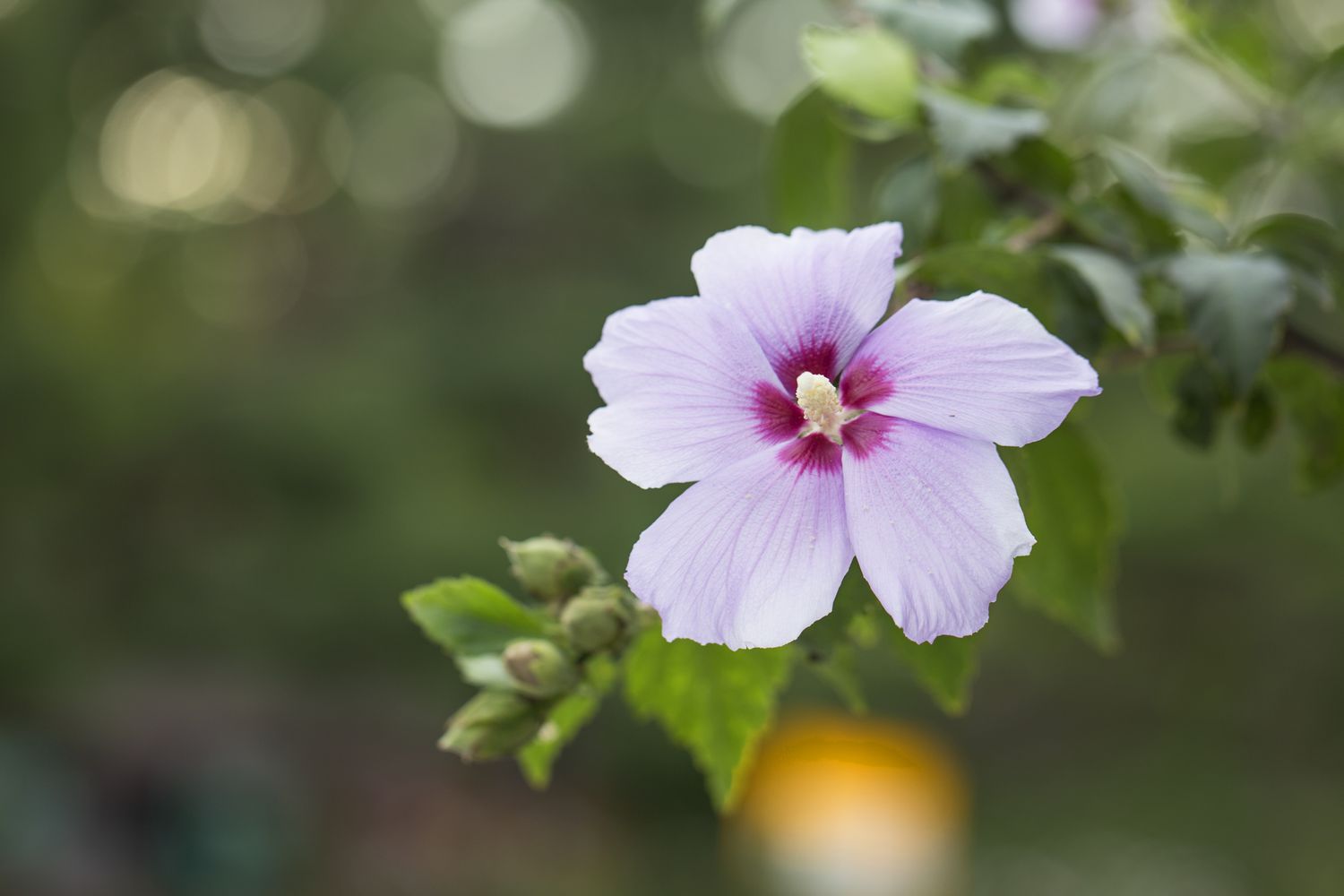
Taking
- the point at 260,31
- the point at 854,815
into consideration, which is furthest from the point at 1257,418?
the point at 260,31

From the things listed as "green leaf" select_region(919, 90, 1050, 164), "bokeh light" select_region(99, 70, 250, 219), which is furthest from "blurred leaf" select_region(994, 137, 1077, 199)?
"bokeh light" select_region(99, 70, 250, 219)

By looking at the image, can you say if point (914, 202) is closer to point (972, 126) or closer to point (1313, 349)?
point (972, 126)

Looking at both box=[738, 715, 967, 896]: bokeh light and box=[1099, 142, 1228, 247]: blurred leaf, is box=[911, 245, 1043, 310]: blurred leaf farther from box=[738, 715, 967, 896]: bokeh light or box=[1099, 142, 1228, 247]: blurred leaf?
box=[738, 715, 967, 896]: bokeh light

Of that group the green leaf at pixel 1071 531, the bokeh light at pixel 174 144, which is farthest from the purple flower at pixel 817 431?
the bokeh light at pixel 174 144

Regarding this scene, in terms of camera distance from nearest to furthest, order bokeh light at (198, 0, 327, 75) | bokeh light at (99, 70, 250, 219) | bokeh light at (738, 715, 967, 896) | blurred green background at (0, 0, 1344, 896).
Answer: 1. bokeh light at (738, 715, 967, 896)
2. blurred green background at (0, 0, 1344, 896)
3. bokeh light at (99, 70, 250, 219)
4. bokeh light at (198, 0, 327, 75)

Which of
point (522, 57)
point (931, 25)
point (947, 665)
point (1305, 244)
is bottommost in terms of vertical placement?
point (947, 665)

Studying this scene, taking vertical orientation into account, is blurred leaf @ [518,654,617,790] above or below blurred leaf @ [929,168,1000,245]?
below

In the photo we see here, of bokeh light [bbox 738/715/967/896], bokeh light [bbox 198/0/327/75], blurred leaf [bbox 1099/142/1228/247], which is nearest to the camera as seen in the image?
blurred leaf [bbox 1099/142/1228/247]

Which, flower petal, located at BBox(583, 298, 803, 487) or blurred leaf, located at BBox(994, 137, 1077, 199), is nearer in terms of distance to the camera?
flower petal, located at BBox(583, 298, 803, 487)
